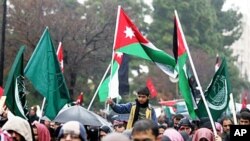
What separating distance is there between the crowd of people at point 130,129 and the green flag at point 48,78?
61 cm

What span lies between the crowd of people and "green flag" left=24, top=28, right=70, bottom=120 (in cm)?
61

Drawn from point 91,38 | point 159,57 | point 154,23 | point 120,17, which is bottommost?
point 159,57

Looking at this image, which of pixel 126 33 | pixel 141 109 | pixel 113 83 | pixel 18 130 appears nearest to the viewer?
pixel 18 130

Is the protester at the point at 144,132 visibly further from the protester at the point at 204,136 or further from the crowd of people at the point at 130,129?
the protester at the point at 204,136

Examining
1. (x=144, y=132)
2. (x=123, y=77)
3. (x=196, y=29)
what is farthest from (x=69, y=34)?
(x=144, y=132)

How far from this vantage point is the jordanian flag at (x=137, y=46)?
10344 mm

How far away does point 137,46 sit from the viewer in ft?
36.5

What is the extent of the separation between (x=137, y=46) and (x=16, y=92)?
362 cm

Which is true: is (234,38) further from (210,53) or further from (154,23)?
(154,23)

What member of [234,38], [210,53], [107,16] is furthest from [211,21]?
[107,16]

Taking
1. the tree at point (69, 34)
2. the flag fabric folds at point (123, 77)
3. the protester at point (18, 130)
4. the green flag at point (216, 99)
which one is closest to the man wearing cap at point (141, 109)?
the green flag at point (216, 99)

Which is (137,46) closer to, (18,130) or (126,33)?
(126,33)

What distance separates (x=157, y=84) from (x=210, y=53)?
627cm

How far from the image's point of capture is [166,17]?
2035 inches
